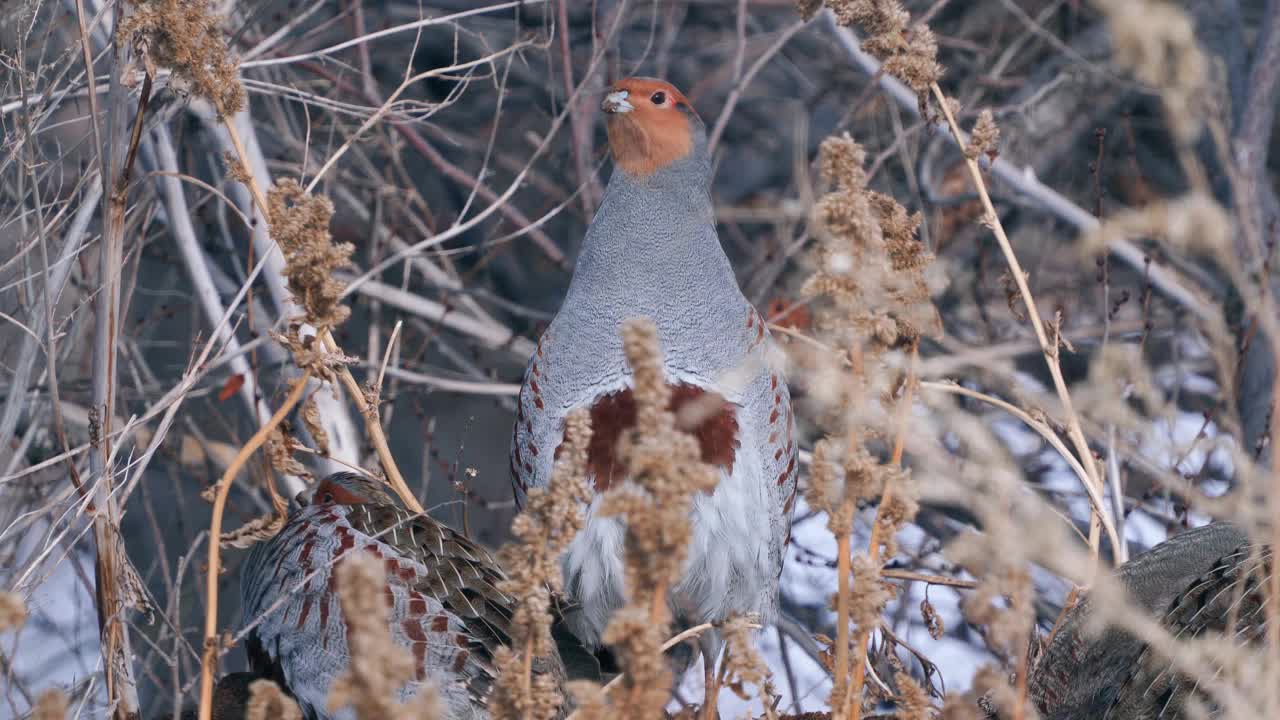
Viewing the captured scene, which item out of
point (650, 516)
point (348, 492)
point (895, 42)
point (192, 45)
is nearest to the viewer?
point (650, 516)

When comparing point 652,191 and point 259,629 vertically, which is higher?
point 652,191

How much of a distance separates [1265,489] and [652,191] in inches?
54.9

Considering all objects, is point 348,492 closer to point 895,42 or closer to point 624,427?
point 624,427

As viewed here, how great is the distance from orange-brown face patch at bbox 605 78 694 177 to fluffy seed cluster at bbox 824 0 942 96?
0.76 metres

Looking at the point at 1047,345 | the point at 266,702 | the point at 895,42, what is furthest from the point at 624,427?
the point at 266,702

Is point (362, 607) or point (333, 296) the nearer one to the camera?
point (362, 607)

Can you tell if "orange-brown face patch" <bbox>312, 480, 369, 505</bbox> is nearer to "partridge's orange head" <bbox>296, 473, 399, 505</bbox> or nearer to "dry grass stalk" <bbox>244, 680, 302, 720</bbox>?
"partridge's orange head" <bbox>296, 473, 399, 505</bbox>

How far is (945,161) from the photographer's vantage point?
13.6 ft

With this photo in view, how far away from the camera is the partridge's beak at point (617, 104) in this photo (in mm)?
2352

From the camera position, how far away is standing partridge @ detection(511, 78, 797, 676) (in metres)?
2.32

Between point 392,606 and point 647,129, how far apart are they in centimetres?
104

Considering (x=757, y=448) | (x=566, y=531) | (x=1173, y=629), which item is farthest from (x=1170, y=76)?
(x=757, y=448)

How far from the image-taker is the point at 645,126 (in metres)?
2.40

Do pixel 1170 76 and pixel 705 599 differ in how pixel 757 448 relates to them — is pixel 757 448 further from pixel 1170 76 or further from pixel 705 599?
pixel 1170 76
